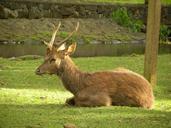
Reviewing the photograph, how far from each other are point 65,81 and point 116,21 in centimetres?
2295

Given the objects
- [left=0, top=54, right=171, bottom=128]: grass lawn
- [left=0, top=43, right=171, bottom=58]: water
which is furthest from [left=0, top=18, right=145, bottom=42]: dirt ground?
[left=0, top=54, right=171, bottom=128]: grass lawn

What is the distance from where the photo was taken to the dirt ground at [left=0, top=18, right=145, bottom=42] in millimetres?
28047

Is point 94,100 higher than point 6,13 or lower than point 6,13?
higher

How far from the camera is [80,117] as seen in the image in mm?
8984

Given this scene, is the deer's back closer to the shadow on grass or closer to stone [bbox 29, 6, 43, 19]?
the shadow on grass

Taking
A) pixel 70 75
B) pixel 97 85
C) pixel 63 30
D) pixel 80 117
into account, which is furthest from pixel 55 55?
pixel 63 30

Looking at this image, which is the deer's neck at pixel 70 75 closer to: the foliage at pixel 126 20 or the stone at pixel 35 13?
the stone at pixel 35 13

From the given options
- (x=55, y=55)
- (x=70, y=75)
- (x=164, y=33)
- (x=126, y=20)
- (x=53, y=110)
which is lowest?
(x=164, y=33)

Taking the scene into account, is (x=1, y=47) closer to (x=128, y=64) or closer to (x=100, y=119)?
(x=128, y=64)

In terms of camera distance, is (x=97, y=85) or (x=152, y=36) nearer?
(x=97, y=85)

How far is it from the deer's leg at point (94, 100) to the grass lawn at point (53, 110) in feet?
0.54

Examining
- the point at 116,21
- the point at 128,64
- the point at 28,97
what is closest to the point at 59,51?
the point at 28,97

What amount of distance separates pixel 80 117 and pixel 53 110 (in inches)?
29.5

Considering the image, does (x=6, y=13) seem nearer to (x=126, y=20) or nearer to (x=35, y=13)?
(x=35, y=13)
